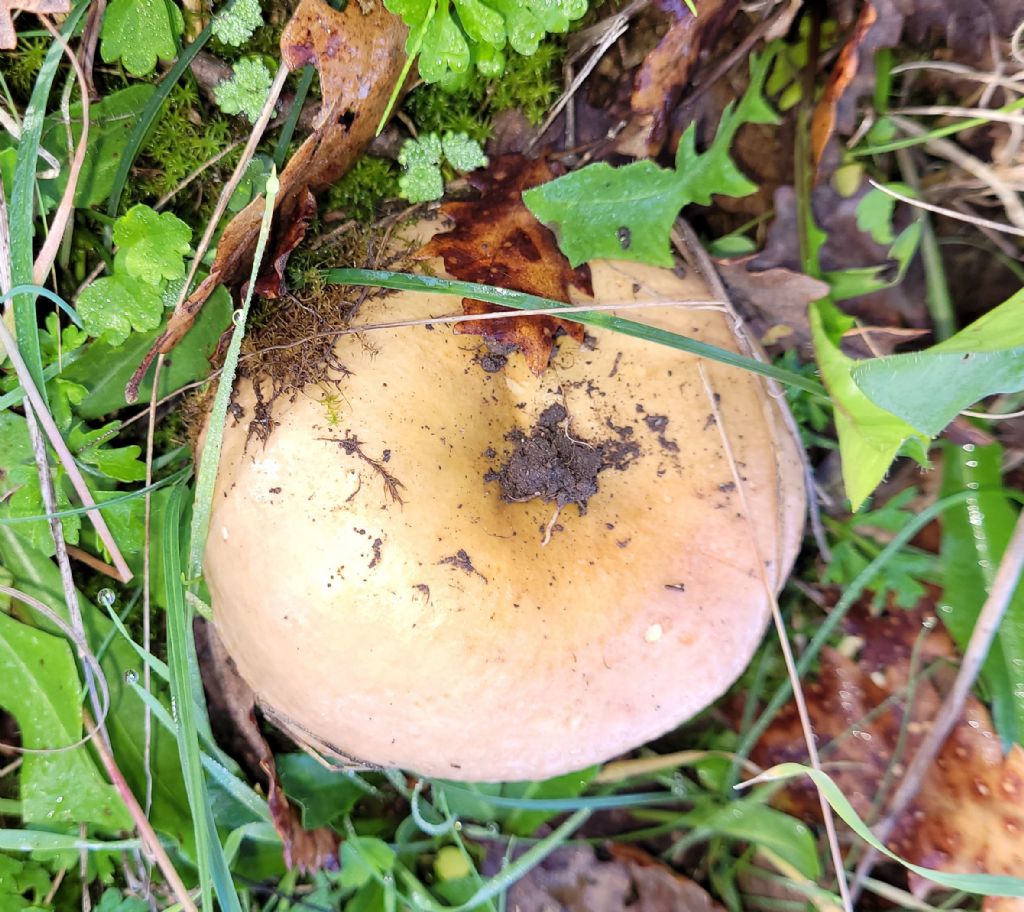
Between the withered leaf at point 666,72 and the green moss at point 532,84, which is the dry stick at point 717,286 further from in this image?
the green moss at point 532,84

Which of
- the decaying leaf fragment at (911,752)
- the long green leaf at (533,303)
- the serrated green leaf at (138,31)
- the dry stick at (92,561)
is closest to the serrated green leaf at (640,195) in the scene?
the long green leaf at (533,303)

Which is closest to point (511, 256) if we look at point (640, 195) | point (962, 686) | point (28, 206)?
point (640, 195)

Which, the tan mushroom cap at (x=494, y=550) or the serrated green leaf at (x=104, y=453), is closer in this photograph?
the tan mushroom cap at (x=494, y=550)

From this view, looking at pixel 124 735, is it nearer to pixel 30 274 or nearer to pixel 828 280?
pixel 30 274

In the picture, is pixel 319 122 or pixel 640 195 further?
pixel 640 195

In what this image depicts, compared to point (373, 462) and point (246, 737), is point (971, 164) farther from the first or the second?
point (246, 737)

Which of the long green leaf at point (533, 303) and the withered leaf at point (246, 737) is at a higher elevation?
the long green leaf at point (533, 303)
